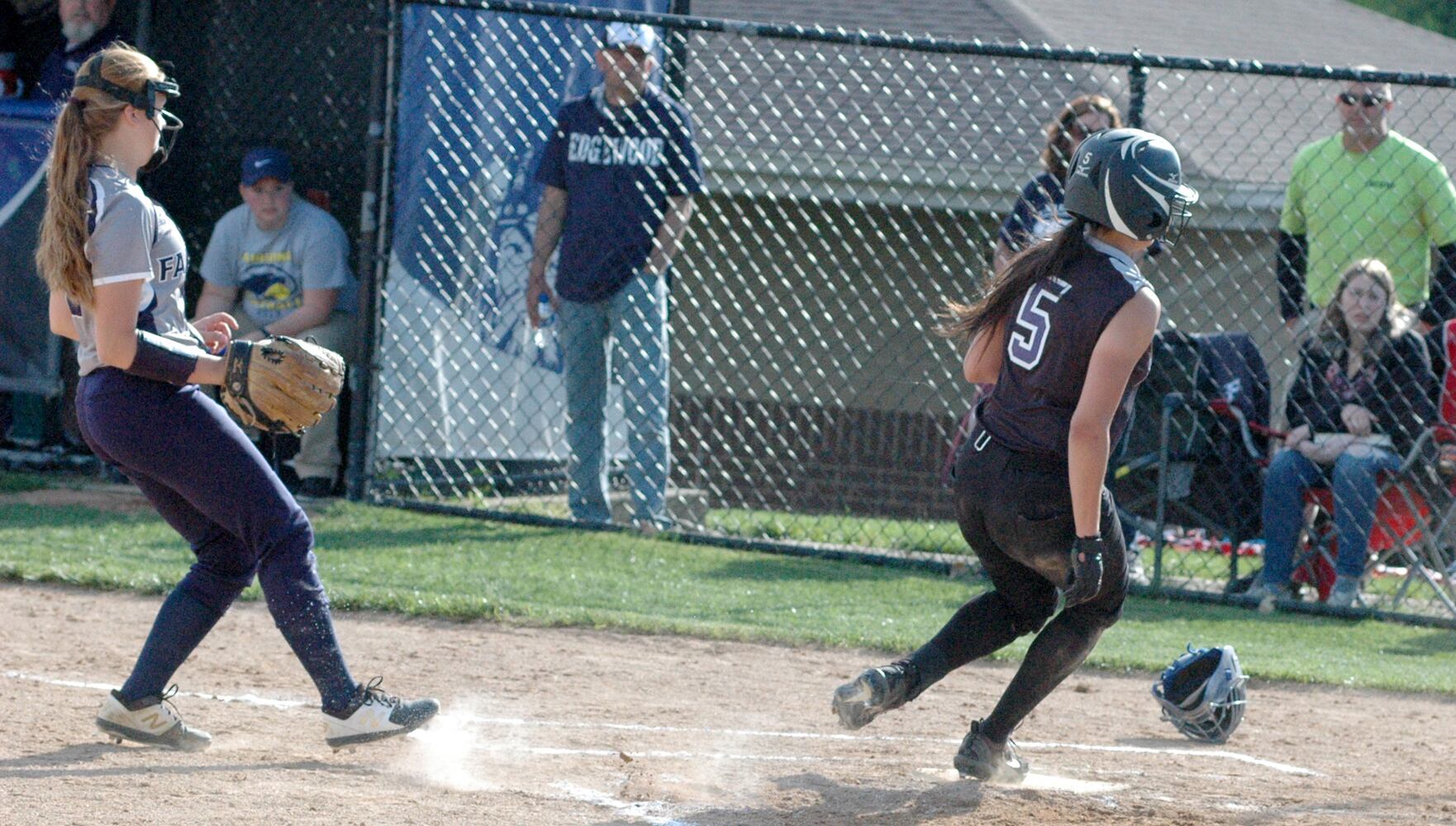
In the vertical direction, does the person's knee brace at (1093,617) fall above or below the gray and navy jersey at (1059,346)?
below

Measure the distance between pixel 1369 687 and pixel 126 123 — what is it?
467 centimetres

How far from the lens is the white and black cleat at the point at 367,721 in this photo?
14.8 feet

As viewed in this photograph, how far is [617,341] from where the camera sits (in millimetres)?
8688

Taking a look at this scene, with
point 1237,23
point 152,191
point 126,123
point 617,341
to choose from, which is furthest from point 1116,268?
point 1237,23

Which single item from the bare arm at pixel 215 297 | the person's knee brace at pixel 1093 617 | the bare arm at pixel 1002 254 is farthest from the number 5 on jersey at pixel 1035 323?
the bare arm at pixel 215 297

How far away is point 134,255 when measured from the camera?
4.19 meters

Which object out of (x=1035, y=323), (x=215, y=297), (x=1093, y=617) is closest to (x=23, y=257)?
(x=215, y=297)

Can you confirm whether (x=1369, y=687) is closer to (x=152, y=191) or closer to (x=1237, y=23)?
(x=152, y=191)

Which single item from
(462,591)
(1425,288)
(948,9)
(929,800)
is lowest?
(462,591)

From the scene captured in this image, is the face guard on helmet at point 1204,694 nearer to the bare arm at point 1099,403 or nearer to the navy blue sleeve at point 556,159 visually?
the bare arm at point 1099,403

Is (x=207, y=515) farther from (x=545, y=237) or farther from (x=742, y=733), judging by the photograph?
(x=545, y=237)

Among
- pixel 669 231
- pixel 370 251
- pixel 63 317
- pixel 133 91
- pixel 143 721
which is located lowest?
pixel 143 721

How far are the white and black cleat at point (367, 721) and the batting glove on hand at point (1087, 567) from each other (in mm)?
1775

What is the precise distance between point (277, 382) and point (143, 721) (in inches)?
37.9
